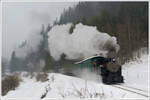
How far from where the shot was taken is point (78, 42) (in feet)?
33.2

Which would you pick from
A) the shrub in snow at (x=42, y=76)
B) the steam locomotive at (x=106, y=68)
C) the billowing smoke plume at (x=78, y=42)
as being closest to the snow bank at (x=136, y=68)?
the billowing smoke plume at (x=78, y=42)

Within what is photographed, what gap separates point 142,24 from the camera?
10352mm

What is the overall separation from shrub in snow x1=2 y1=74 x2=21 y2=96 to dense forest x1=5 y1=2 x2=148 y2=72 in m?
1.01

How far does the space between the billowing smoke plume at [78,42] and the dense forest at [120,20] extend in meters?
0.39

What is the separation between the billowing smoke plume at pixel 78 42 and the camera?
9.29 metres

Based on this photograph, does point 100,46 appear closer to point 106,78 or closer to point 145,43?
point 106,78

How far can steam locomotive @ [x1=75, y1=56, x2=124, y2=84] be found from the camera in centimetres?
736

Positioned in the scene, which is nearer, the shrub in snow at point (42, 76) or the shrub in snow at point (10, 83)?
the shrub in snow at point (42, 76)

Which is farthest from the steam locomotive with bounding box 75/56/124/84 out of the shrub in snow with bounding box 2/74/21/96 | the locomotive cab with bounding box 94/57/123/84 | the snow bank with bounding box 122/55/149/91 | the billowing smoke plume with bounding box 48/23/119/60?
the shrub in snow with bounding box 2/74/21/96

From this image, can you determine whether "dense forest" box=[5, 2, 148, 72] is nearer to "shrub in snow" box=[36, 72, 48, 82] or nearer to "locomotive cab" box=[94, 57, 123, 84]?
"shrub in snow" box=[36, 72, 48, 82]

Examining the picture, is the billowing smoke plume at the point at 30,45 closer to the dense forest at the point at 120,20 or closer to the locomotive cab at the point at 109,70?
the dense forest at the point at 120,20

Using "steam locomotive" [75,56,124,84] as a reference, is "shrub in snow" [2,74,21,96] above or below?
below

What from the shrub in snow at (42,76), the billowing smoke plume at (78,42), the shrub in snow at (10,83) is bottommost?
the shrub in snow at (10,83)

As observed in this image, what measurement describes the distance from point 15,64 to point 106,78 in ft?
16.5
